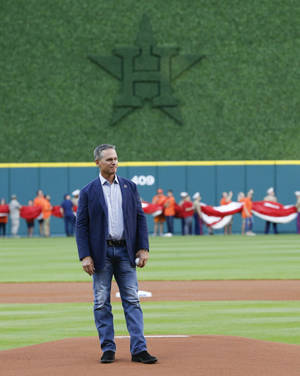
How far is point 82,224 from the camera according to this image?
816 cm

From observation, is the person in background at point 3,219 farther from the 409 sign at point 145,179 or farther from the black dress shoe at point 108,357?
the black dress shoe at point 108,357

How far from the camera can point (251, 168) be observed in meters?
43.9

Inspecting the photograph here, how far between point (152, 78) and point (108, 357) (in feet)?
126

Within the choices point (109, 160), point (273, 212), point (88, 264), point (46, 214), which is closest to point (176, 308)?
point (88, 264)

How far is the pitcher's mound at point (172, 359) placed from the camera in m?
7.50

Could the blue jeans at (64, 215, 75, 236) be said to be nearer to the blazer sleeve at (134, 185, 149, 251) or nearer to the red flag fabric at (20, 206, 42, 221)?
the red flag fabric at (20, 206, 42, 221)

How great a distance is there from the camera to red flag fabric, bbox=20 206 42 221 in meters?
39.3

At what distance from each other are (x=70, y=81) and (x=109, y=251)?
3822cm

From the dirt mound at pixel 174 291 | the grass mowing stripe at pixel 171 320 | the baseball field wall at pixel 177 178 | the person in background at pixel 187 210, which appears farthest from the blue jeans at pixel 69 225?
the grass mowing stripe at pixel 171 320

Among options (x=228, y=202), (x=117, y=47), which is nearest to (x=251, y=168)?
(x=228, y=202)

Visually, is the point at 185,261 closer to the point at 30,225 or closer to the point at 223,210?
the point at 223,210

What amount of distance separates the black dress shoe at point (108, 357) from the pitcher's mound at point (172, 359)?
66 mm

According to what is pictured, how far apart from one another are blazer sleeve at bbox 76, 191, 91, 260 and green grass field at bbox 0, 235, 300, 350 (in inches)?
85.5

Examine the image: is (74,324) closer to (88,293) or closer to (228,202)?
(88,293)
